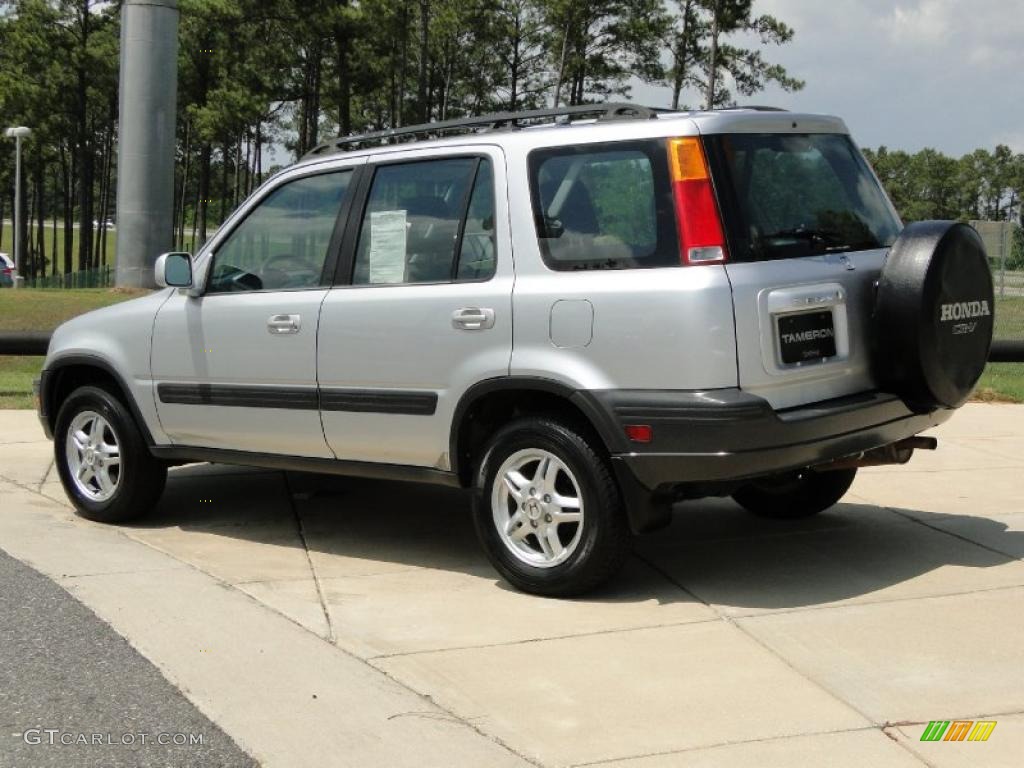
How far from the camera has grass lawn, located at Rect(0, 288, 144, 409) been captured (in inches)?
508

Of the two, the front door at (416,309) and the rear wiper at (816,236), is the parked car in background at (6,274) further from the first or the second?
the rear wiper at (816,236)

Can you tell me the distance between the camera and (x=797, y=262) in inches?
207

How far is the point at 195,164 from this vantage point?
7300 centimetres

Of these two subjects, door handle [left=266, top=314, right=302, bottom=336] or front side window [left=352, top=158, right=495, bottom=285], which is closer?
front side window [left=352, top=158, right=495, bottom=285]

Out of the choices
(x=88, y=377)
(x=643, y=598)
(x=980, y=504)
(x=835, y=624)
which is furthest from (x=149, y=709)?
(x=980, y=504)

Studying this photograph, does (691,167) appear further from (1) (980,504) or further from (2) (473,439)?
(1) (980,504)

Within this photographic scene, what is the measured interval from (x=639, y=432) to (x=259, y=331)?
7.29 feet

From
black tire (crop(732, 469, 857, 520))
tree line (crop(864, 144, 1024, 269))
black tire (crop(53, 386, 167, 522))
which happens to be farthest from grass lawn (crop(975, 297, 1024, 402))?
tree line (crop(864, 144, 1024, 269))

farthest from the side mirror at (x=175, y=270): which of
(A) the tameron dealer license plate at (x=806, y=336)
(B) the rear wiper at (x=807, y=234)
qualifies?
(A) the tameron dealer license plate at (x=806, y=336)

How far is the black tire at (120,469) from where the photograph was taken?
7.12 m

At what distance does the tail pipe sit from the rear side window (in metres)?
1.28

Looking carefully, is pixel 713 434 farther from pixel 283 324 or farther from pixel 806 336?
pixel 283 324

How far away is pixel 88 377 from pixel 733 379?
13.5ft

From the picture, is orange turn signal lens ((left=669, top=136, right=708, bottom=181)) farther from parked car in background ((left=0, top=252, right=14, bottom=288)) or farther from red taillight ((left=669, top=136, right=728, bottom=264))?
parked car in background ((left=0, top=252, right=14, bottom=288))
